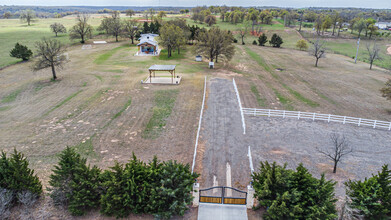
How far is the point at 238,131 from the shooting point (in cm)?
2169

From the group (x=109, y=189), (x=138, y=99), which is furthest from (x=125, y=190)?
(x=138, y=99)

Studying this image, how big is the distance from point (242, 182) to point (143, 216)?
20.1ft

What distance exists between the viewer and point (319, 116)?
81.5 ft

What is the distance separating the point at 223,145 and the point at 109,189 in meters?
9.75

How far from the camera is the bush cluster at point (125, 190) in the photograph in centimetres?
1179

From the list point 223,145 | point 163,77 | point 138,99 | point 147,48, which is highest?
point 147,48

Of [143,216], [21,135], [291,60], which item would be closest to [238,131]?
[143,216]

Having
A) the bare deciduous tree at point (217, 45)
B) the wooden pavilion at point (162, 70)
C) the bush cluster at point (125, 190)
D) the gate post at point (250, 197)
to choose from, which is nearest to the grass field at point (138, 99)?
the wooden pavilion at point (162, 70)

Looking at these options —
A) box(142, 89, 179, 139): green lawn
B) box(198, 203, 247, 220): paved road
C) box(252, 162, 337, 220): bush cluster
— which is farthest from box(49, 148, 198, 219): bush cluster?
box(142, 89, 179, 139): green lawn

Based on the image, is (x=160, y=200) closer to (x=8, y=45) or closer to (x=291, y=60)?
(x=291, y=60)

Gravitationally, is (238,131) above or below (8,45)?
below

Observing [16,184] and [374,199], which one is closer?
[374,199]

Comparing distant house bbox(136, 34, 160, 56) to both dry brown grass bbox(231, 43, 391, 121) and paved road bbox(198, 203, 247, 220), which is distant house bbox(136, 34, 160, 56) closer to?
dry brown grass bbox(231, 43, 391, 121)

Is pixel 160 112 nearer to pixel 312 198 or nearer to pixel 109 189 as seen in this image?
pixel 109 189
